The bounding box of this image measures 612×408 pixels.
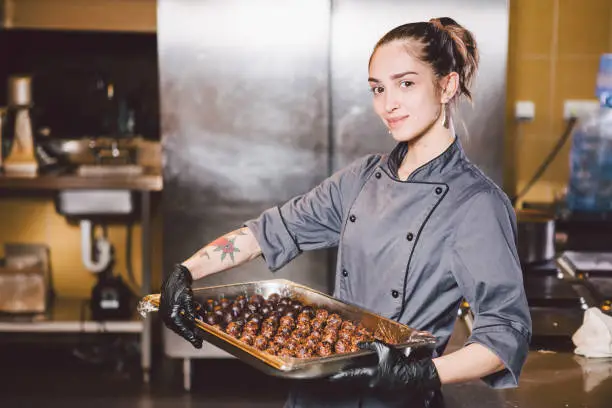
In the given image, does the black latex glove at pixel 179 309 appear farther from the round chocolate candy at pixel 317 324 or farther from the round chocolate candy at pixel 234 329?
the round chocolate candy at pixel 317 324

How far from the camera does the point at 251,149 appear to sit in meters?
3.59

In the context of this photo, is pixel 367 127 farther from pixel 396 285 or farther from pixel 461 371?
pixel 461 371

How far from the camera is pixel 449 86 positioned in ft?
5.70

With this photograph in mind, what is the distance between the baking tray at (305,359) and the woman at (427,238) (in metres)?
0.04

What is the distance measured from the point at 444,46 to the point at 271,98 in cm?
189

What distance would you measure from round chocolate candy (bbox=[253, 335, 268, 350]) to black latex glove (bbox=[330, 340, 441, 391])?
24cm

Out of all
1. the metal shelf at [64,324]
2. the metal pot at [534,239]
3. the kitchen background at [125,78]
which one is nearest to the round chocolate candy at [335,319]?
the metal pot at [534,239]

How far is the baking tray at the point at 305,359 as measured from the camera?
4.74 feet

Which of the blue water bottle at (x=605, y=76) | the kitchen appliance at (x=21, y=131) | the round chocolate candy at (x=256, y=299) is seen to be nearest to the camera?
the round chocolate candy at (x=256, y=299)

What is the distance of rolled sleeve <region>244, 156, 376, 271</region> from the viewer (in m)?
1.94

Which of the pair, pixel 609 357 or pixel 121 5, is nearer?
pixel 609 357

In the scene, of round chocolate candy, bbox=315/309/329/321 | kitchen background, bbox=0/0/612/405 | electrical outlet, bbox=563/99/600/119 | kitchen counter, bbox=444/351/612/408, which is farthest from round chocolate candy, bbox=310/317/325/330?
electrical outlet, bbox=563/99/600/119

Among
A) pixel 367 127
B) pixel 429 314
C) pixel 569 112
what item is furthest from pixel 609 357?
pixel 569 112

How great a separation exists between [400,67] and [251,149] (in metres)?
1.94
